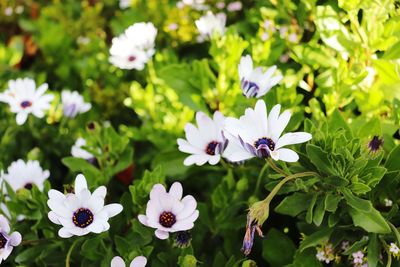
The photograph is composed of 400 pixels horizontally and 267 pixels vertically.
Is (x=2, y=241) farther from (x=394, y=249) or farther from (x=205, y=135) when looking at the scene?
(x=394, y=249)

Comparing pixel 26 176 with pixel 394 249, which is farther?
pixel 26 176

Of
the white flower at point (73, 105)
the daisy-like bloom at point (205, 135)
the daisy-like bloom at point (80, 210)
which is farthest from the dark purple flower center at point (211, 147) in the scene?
the white flower at point (73, 105)

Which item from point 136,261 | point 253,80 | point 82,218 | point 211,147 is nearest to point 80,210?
point 82,218

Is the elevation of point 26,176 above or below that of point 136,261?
below

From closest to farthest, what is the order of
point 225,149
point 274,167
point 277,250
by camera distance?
point 274,167 → point 225,149 → point 277,250

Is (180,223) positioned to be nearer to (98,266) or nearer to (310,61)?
(98,266)

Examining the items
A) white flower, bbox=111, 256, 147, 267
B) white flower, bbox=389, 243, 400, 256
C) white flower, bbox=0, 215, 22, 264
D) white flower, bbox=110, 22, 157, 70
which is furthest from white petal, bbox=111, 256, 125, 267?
white flower, bbox=110, 22, 157, 70

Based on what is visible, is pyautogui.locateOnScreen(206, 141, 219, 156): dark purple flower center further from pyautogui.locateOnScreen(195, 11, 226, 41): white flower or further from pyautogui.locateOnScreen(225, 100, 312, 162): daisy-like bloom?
pyautogui.locateOnScreen(195, 11, 226, 41): white flower

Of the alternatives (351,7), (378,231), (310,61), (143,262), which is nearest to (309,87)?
(310,61)
